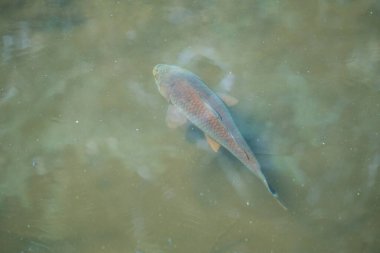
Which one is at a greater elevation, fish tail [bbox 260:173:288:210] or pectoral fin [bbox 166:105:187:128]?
pectoral fin [bbox 166:105:187:128]

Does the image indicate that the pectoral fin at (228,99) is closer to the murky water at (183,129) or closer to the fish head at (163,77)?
the murky water at (183,129)

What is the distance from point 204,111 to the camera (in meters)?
3.43

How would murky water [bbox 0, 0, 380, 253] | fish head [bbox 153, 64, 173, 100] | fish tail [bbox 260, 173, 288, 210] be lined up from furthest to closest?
fish head [bbox 153, 64, 173, 100] < murky water [bbox 0, 0, 380, 253] < fish tail [bbox 260, 173, 288, 210]

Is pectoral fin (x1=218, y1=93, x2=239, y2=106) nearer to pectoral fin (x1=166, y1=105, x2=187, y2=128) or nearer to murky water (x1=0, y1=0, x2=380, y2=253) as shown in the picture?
murky water (x1=0, y1=0, x2=380, y2=253)

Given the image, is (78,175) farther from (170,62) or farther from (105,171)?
(170,62)

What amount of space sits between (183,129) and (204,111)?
0.42 meters

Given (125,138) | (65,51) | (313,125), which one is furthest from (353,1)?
(65,51)

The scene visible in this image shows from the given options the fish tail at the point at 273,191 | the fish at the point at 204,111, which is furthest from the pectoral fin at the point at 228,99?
the fish tail at the point at 273,191

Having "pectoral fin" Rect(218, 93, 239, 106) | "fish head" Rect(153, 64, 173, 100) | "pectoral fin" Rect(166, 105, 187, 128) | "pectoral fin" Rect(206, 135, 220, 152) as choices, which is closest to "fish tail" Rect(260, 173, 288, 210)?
"pectoral fin" Rect(206, 135, 220, 152)

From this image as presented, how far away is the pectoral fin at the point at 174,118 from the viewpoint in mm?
3740

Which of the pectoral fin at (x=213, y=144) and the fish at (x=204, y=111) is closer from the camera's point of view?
the fish at (x=204, y=111)

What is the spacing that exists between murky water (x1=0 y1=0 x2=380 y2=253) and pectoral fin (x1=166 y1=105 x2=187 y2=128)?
3.3 inches

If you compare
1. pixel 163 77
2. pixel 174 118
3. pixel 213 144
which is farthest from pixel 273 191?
pixel 163 77

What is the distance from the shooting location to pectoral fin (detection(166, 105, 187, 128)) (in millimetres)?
3740
